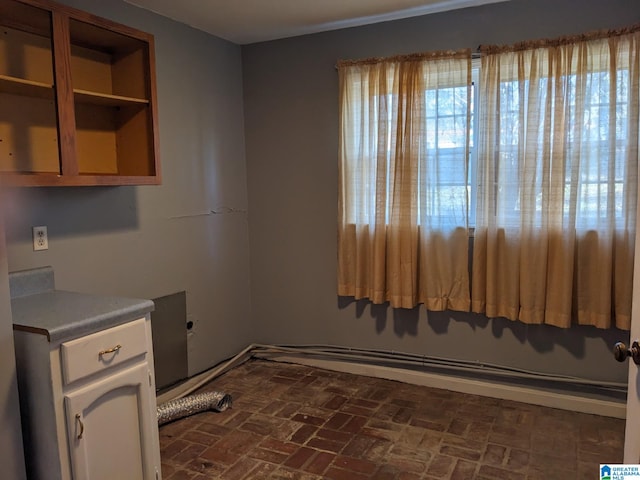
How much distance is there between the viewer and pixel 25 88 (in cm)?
214

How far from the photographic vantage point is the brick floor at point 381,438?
7.89 ft

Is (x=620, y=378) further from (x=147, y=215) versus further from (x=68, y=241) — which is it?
(x=68, y=241)

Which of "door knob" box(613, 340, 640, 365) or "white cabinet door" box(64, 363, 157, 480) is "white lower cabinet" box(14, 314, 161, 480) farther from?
"door knob" box(613, 340, 640, 365)

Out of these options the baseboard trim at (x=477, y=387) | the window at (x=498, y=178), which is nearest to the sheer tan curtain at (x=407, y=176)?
the window at (x=498, y=178)

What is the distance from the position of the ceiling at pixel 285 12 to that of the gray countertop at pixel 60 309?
1.68 metres

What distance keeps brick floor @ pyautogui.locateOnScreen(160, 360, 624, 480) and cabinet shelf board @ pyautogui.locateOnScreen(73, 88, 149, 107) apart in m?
1.81

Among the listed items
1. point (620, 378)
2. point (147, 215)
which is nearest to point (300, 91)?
point (147, 215)

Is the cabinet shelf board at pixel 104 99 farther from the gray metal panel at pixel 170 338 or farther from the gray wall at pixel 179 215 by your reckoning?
the gray metal panel at pixel 170 338

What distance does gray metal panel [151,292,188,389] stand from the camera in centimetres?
308

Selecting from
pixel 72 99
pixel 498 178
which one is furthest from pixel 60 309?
pixel 498 178

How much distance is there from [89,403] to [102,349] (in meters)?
0.20

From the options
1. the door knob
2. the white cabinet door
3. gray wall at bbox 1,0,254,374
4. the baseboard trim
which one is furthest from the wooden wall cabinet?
the door knob

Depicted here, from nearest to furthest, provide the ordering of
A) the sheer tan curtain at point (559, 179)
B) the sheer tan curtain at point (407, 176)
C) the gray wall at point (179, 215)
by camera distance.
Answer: the gray wall at point (179, 215) < the sheer tan curtain at point (559, 179) < the sheer tan curtain at point (407, 176)

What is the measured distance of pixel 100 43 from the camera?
250 cm
